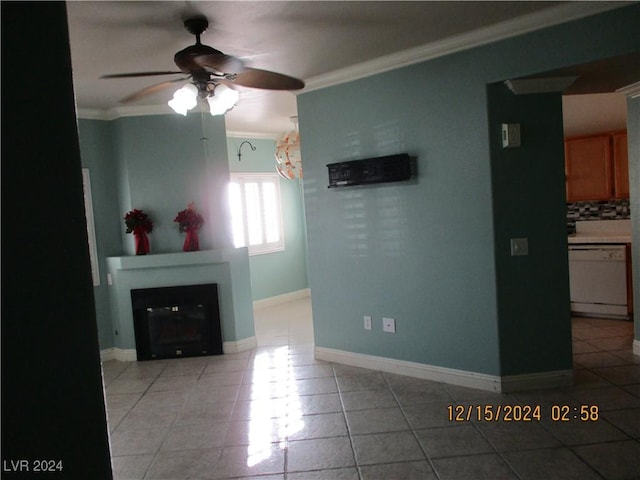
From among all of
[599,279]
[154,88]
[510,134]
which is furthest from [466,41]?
[599,279]

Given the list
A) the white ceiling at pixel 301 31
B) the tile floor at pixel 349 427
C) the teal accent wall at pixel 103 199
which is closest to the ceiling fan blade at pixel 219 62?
the white ceiling at pixel 301 31

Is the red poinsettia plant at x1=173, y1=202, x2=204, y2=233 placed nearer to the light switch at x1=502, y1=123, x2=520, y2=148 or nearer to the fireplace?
the fireplace

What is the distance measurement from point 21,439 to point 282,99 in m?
4.21

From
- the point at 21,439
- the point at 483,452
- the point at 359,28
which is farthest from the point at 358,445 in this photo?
the point at 359,28

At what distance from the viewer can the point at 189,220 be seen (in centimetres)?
Result: 455

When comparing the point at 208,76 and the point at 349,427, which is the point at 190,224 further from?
the point at 349,427

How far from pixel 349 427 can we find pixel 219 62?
2256mm

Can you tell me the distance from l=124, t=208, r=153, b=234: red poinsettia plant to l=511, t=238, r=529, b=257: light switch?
345cm

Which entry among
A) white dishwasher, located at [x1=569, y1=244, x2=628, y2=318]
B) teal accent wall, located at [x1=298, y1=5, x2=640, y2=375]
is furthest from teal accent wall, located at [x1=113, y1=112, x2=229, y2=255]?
white dishwasher, located at [x1=569, y1=244, x2=628, y2=318]

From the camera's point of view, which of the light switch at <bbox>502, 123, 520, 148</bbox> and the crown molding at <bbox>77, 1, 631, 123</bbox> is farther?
the light switch at <bbox>502, 123, 520, 148</bbox>

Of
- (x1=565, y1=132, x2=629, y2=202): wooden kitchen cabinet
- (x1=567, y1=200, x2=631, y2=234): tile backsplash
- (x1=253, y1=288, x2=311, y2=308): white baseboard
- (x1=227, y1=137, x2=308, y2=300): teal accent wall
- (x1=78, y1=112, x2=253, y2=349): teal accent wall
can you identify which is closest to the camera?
(x1=78, y1=112, x2=253, y2=349): teal accent wall

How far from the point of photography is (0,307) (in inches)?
30.1

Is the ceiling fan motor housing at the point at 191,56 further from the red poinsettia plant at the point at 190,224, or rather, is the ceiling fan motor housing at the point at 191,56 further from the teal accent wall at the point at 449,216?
the red poinsettia plant at the point at 190,224

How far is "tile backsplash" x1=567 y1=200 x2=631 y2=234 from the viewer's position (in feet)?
18.9
